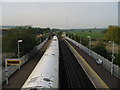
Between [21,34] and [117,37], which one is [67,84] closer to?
[21,34]

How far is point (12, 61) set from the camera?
2362cm

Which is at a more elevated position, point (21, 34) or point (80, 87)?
point (21, 34)

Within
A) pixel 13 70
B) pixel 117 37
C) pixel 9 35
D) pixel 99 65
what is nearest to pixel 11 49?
pixel 9 35

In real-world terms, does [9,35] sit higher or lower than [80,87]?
higher

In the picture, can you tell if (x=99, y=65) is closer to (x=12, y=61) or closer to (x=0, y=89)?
(x=12, y=61)

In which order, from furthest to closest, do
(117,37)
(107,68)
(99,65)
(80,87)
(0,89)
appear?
(117,37) → (99,65) → (107,68) → (80,87) → (0,89)

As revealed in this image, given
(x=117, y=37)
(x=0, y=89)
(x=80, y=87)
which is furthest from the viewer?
(x=117, y=37)

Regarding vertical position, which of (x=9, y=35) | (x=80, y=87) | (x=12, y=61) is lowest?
(x=80, y=87)

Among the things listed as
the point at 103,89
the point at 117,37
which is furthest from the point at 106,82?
the point at 117,37

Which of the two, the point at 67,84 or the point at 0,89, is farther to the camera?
the point at 67,84

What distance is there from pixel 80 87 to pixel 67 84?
1.65m

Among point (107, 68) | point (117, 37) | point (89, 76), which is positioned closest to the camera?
point (89, 76)

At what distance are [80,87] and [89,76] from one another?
5.19 meters

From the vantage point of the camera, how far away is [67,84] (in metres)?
23.8
